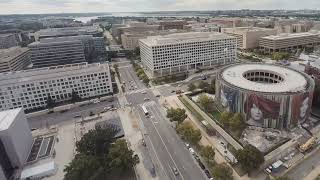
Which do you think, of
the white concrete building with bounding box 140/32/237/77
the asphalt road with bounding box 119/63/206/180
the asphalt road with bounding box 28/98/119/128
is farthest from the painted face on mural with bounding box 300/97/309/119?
the white concrete building with bounding box 140/32/237/77

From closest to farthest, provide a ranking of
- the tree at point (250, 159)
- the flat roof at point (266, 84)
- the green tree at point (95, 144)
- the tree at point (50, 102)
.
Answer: the tree at point (250, 159) → the green tree at point (95, 144) → the flat roof at point (266, 84) → the tree at point (50, 102)

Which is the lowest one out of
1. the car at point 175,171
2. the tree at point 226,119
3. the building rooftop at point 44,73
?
the car at point 175,171

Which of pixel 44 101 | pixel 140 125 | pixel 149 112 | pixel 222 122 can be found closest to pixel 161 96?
pixel 149 112

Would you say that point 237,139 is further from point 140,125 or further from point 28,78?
point 28,78

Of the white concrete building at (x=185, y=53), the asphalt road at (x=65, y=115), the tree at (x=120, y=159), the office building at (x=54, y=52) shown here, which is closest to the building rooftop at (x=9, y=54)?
the office building at (x=54, y=52)

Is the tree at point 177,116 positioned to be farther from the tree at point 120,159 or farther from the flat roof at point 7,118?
the flat roof at point 7,118
